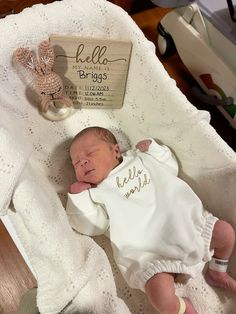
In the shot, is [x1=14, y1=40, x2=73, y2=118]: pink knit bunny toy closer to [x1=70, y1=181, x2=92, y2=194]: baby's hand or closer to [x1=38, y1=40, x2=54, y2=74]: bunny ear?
[x1=38, y1=40, x2=54, y2=74]: bunny ear

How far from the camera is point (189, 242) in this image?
838mm

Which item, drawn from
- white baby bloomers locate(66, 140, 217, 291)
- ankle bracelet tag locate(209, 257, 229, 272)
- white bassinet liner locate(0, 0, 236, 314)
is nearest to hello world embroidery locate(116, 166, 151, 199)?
white baby bloomers locate(66, 140, 217, 291)

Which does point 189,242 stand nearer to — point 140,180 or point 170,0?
point 140,180

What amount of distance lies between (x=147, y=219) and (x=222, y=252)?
173 mm

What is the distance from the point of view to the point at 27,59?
952mm

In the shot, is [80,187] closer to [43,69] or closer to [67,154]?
[67,154]

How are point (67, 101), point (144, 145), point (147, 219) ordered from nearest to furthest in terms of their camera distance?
point (147, 219)
point (144, 145)
point (67, 101)

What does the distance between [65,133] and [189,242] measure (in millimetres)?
460

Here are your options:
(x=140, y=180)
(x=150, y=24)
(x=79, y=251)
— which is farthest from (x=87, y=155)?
(x=150, y=24)

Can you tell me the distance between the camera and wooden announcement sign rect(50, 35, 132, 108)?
1004mm

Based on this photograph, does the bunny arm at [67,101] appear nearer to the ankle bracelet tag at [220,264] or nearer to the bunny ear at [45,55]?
the bunny ear at [45,55]

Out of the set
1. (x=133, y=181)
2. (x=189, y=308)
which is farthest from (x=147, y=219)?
(x=189, y=308)

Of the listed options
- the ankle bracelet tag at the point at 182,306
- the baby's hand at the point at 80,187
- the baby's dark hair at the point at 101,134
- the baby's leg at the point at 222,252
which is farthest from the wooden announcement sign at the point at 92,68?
the ankle bracelet tag at the point at 182,306

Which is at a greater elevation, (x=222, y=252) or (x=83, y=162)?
(x=83, y=162)
